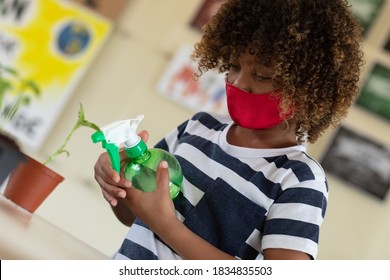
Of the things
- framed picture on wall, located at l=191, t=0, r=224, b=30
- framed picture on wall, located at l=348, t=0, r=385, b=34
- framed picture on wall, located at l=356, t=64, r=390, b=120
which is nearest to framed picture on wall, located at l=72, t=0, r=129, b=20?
framed picture on wall, located at l=191, t=0, r=224, b=30

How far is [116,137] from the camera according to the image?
76 cm

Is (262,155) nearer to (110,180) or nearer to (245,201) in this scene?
(245,201)

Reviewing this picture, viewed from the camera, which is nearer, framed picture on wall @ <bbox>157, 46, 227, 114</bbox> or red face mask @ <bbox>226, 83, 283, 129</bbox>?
red face mask @ <bbox>226, 83, 283, 129</bbox>

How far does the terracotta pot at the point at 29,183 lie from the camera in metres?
0.96

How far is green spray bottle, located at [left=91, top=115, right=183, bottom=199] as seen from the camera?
75 cm

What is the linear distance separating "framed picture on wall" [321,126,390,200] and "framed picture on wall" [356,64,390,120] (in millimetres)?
129

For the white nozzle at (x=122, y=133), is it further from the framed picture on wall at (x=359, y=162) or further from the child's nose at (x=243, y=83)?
the framed picture on wall at (x=359, y=162)

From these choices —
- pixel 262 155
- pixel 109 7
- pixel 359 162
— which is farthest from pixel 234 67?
pixel 109 7

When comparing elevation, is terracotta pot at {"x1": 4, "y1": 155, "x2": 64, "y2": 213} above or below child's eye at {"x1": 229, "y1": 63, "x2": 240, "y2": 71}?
below

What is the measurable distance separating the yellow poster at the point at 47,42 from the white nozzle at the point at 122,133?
1.92m

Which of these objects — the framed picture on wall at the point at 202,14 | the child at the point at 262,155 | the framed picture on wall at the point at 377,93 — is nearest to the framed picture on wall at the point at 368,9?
the framed picture on wall at the point at 377,93

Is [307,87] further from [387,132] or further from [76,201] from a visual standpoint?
[76,201]

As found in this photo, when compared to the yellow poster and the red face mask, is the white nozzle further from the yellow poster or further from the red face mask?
the yellow poster
